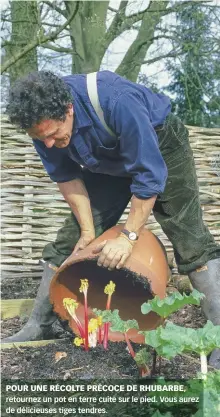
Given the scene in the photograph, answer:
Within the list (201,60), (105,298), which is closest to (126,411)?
(105,298)

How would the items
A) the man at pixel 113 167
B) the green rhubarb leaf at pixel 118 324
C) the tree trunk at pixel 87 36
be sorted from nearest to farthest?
1. the green rhubarb leaf at pixel 118 324
2. the man at pixel 113 167
3. the tree trunk at pixel 87 36

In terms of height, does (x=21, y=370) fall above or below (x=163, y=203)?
below

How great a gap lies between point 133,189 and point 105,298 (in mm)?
890

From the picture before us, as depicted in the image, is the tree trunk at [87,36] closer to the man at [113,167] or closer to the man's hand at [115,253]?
the man at [113,167]

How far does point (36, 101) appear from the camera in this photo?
2.71 metres

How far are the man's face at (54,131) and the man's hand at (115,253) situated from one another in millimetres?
493

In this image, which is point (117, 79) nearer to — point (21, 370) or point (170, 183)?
point (170, 183)

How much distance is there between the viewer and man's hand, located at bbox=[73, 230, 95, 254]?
3359 mm

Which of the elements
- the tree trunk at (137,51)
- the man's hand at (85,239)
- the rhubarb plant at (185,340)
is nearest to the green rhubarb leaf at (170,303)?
the rhubarb plant at (185,340)

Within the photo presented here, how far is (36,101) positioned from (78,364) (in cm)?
119

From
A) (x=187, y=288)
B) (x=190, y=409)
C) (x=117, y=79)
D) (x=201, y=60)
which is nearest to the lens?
(x=190, y=409)

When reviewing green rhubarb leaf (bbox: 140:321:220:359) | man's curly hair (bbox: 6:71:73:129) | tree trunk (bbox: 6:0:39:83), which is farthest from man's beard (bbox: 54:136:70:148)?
tree trunk (bbox: 6:0:39:83)

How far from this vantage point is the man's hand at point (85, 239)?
132 inches

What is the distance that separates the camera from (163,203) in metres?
3.29
